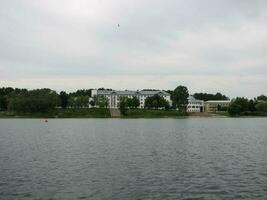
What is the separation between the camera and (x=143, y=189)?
99.3 feet

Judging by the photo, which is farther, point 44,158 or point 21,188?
point 44,158

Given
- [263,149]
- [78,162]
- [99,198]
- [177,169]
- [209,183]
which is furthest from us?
[263,149]

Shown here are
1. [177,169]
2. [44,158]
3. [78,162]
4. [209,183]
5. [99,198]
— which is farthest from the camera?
[44,158]

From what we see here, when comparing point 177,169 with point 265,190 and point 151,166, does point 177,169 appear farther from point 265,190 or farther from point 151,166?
point 265,190

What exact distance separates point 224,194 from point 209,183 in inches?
141

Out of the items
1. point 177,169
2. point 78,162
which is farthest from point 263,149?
point 78,162

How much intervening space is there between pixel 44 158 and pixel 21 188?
16.8m

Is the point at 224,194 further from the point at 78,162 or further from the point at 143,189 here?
the point at 78,162

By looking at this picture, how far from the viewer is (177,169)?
3903 cm

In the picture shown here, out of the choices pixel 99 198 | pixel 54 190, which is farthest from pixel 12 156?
pixel 99 198

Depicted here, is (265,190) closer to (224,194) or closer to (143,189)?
Result: (224,194)

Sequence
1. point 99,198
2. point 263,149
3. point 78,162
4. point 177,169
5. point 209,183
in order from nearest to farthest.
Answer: point 99,198 → point 209,183 → point 177,169 → point 78,162 → point 263,149

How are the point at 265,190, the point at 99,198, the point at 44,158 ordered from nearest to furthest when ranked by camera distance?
the point at 99,198 < the point at 265,190 < the point at 44,158

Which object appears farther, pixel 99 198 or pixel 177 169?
pixel 177 169
